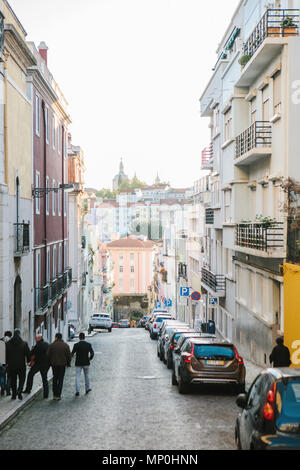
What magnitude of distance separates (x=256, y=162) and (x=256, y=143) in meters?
3.18

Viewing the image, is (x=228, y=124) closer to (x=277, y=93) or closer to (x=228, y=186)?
(x=228, y=186)

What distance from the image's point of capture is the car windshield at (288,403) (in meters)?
7.42

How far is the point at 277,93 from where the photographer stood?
20.7m

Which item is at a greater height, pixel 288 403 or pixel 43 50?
pixel 43 50

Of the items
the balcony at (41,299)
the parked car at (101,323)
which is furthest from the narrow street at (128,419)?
the parked car at (101,323)

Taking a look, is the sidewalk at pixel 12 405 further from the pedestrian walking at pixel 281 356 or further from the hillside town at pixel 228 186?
the pedestrian walking at pixel 281 356

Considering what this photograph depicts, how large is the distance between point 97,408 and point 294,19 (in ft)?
41.6

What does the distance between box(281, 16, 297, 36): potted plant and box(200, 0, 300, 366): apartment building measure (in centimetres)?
4

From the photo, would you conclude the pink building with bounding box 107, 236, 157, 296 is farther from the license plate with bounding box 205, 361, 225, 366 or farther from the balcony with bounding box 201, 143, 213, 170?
the license plate with bounding box 205, 361, 225, 366

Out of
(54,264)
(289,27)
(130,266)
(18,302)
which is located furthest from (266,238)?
(130,266)

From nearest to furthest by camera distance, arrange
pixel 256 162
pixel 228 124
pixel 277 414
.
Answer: pixel 277 414 → pixel 256 162 → pixel 228 124

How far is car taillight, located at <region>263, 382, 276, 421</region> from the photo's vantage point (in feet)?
24.7

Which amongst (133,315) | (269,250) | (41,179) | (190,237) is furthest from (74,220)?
(133,315)

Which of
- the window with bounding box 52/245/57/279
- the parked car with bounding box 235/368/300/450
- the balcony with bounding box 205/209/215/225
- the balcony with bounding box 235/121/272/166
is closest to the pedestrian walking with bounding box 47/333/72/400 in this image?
the parked car with bounding box 235/368/300/450
